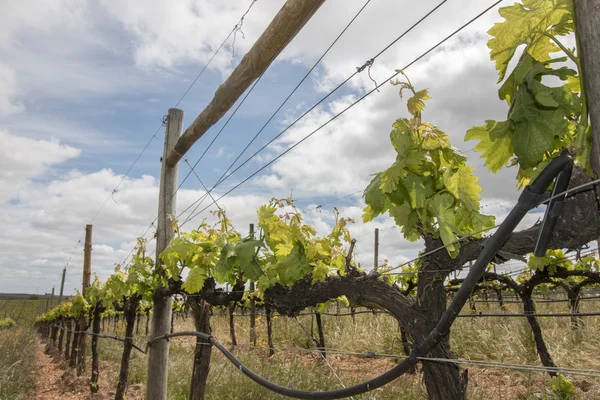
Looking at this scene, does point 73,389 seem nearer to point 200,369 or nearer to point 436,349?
point 200,369

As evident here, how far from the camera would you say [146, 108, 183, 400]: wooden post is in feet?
20.2

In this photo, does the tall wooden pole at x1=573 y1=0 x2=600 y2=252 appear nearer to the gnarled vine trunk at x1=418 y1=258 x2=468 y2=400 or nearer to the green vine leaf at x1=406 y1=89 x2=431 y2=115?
the green vine leaf at x1=406 y1=89 x2=431 y2=115

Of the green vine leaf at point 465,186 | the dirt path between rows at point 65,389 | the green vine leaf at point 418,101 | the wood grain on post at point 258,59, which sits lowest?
the dirt path between rows at point 65,389

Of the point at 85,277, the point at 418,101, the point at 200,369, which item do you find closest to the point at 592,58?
the point at 418,101

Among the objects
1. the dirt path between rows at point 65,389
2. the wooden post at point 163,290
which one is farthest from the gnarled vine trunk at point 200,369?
the dirt path between rows at point 65,389

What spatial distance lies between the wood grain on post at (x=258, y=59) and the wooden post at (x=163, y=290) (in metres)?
0.99

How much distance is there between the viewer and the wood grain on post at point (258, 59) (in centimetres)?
336

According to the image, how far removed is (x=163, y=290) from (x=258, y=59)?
12.0 feet

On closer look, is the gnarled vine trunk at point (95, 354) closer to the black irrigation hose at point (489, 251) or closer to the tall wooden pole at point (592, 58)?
the black irrigation hose at point (489, 251)

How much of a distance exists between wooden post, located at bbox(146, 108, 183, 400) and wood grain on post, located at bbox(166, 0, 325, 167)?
99 centimetres

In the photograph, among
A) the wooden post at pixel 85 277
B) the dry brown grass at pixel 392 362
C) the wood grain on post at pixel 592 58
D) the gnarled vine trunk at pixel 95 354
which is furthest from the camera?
the wooden post at pixel 85 277

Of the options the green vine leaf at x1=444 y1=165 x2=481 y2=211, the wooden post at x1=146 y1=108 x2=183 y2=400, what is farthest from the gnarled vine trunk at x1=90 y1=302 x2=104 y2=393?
the green vine leaf at x1=444 y1=165 x2=481 y2=211

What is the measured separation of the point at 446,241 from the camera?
6.63 feet

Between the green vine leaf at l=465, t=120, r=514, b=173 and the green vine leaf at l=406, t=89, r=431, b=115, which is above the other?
the green vine leaf at l=406, t=89, r=431, b=115
